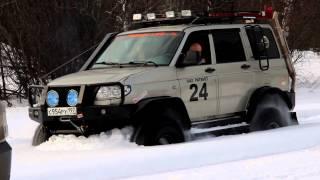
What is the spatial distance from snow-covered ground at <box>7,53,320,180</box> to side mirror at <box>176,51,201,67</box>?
1.07 meters

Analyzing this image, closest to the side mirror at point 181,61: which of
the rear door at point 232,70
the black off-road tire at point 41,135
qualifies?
the rear door at point 232,70

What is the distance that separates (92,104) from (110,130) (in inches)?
16.3

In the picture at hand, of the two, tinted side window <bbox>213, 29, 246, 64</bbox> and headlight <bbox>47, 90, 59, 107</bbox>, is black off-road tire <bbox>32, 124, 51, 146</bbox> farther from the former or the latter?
tinted side window <bbox>213, 29, 246, 64</bbox>

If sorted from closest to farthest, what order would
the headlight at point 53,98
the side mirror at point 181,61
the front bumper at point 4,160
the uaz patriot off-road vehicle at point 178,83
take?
the front bumper at point 4,160
the uaz patriot off-road vehicle at point 178,83
the headlight at point 53,98
the side mirror at point 181,61

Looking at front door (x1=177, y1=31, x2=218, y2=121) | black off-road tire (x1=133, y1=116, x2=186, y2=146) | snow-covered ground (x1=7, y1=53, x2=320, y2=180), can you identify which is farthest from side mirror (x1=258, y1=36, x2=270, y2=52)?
black off-road tire (x1=133, y1=116, x2=186, y2=146)

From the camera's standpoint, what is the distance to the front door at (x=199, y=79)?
28.1 ft

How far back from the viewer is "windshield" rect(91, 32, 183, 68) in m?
8.62

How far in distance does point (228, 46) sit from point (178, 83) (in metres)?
1.36

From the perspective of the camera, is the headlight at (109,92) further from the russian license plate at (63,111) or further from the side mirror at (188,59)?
the side mirror at (188,59)

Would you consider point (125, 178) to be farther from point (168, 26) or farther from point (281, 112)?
point (281, 112)

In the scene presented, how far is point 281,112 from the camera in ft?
33.0

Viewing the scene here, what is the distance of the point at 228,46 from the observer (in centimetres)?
941

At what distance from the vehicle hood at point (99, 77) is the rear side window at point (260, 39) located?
7.09ft

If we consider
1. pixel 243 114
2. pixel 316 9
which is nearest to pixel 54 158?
pixel 243 114
